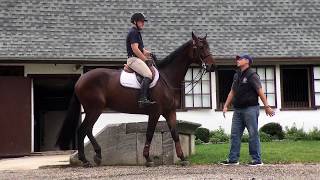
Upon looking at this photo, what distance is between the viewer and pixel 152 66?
10406 mm

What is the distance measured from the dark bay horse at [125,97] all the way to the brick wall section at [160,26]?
7.59 meters

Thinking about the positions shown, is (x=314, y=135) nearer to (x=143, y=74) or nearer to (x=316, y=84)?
(x=316, y=84)

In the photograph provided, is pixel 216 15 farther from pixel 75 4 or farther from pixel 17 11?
pixel 17 11

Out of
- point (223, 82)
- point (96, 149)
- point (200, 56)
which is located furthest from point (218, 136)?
point (96, 149)

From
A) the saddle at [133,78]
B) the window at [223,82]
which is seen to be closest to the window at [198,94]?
the window at [223,82]

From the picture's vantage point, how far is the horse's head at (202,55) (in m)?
10.5

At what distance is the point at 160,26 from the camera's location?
20.1m

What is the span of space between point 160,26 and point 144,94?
10328 mm

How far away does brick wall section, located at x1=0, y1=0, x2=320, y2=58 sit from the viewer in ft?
60.8

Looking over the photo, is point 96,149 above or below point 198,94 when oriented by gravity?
below

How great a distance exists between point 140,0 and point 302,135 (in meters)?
7.82

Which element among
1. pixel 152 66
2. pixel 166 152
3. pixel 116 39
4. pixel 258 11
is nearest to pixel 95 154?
pixel 166 152

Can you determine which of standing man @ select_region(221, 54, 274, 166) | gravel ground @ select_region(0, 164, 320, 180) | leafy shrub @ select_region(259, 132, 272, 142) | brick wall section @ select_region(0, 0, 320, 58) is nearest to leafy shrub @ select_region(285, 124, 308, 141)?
leafy shrub @ select_region(259, 132, 272, 142)

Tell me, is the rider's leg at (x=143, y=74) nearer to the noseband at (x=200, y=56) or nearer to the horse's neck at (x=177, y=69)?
the horse's neck at (x=177, y=69)
